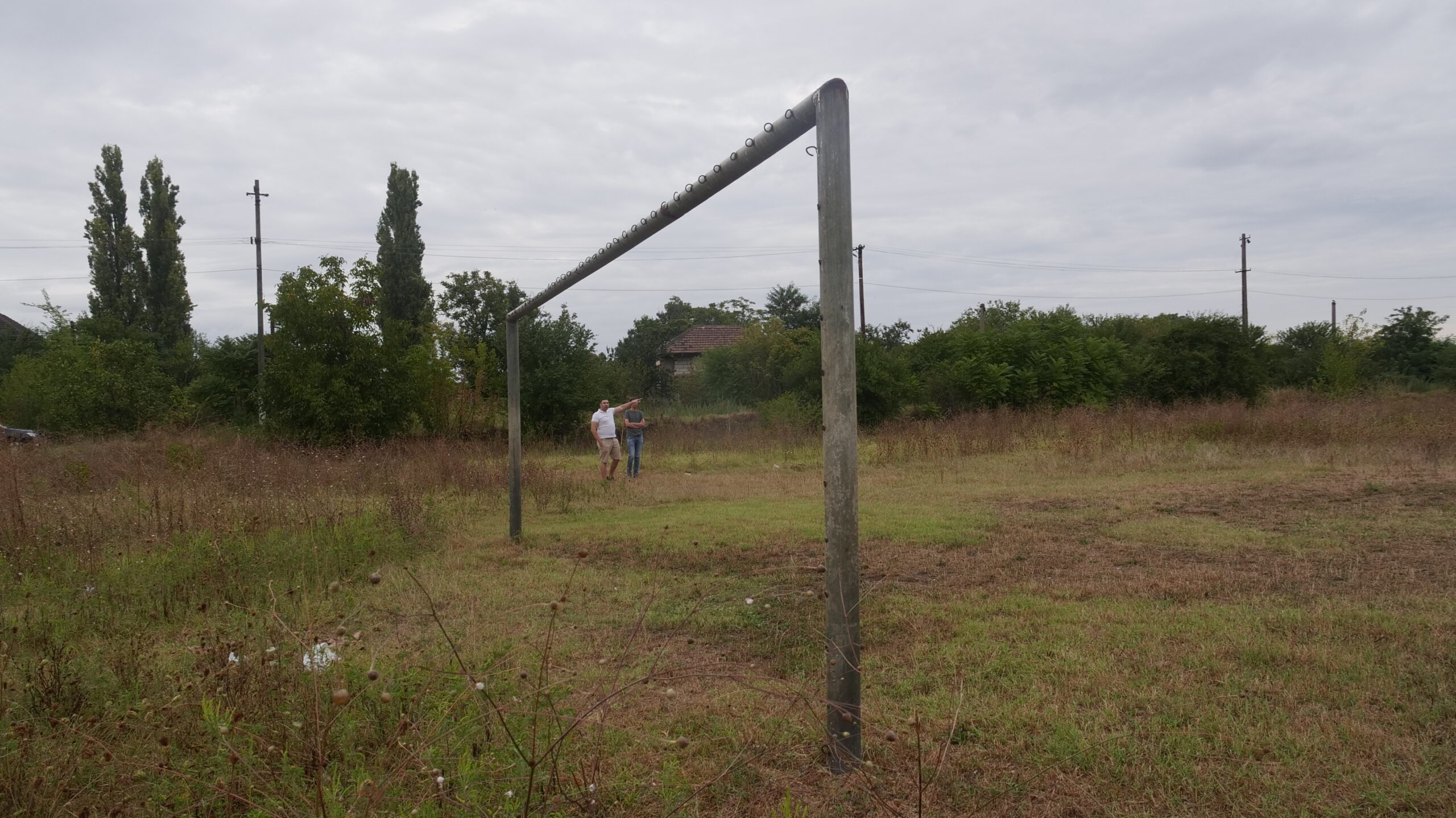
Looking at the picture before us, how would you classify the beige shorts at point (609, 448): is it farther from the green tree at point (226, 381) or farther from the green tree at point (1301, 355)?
the green tree at point (1301, 355)

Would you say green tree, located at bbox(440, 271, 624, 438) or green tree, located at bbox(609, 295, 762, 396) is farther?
green tree, located at bbox(609, 295, 762, 396)

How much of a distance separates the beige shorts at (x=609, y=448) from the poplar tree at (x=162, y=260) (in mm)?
31883

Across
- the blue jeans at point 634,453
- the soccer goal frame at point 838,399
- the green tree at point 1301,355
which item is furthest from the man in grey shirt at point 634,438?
the green tree at point 1301,355

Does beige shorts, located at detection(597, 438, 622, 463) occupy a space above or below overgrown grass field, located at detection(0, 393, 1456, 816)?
above

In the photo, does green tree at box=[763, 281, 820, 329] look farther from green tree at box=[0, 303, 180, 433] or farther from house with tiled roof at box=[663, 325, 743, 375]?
green tree at box=[0, 303, 180, 433]

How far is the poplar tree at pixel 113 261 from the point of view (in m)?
38.6

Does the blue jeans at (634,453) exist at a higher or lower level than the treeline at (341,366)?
lower

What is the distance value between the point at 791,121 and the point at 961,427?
57.1 feet

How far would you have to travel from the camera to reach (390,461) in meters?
12.7

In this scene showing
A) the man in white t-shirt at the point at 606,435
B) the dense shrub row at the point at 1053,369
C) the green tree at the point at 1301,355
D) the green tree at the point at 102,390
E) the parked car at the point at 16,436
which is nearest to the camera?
the parked car at the point at 16,436

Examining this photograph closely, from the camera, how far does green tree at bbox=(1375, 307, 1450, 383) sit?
40.9m

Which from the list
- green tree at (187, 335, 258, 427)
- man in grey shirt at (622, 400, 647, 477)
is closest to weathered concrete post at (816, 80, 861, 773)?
man in grey shirt at (622, 400, 647, 477)

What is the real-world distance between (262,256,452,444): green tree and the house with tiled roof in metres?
32.8

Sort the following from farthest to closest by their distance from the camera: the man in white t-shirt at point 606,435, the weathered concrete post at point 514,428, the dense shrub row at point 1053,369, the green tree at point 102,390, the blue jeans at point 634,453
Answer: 1. the dense shrub row at point 1053,369
2. the green tree at point 102,390
3. the blue jeans at point 634,453
4. the man in white t-shirt at point 606,435
5. the weathered concrete post at point 514,428
